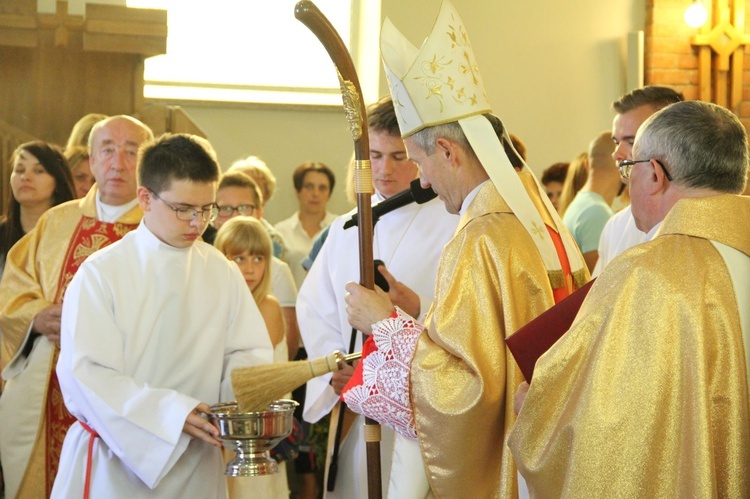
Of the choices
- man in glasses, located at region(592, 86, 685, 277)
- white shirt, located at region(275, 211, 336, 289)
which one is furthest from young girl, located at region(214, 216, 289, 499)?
white shirt, located at region(275, 211, 336, 289)

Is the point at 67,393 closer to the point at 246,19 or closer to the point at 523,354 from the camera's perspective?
the point at 523,354

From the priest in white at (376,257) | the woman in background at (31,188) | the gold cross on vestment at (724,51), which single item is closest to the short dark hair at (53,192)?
the woman in background at (31,188)

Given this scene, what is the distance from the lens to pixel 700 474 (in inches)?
87.5

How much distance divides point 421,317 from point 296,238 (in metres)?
4.72

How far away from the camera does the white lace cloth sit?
9.34 feet

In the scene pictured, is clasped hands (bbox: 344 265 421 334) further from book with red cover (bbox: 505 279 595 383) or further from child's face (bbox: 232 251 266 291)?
child's face (bbox: 232 251 266 291)

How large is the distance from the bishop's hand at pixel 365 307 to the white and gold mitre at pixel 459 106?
49cm

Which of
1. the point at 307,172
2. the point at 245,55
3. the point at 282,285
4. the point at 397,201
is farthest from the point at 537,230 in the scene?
the point at 245,55

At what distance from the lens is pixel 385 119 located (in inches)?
153

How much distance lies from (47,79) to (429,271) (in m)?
3.41

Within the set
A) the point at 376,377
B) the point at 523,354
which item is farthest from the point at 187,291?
the point at 523,354

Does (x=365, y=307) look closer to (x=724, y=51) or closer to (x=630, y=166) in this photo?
(x=630, y=166)

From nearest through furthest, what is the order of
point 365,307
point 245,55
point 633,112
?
point 365,307 → point 633,112 → point 245,55

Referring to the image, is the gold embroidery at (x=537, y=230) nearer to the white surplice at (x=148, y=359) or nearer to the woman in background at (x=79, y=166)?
the white surplice at (x=148, y=359)
